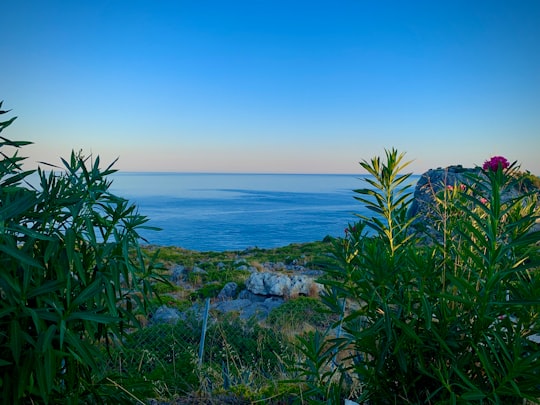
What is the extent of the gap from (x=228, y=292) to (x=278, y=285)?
6.06 feet

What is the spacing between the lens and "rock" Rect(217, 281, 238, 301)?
11961mm

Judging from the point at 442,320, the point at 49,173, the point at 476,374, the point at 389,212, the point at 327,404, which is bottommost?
the point at 327,404

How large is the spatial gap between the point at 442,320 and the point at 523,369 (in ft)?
0.97

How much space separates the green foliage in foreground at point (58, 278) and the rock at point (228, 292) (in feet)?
33.1

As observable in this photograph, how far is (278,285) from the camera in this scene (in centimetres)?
1130

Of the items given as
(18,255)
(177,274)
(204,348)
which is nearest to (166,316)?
(204,348)

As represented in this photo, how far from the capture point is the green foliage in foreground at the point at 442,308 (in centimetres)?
146

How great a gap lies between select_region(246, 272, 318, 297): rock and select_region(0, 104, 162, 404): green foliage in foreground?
9.37 metres

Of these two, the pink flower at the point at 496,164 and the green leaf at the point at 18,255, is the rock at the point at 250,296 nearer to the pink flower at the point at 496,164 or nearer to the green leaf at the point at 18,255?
the pink flower at the point at 496,164

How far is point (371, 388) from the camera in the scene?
181cm

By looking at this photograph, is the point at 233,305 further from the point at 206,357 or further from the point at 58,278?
the point at 58,278

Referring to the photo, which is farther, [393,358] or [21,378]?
[393,358]

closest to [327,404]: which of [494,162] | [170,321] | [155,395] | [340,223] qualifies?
[155,395]

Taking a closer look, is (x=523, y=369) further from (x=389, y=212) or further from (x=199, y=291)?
(x=199, y=291)
